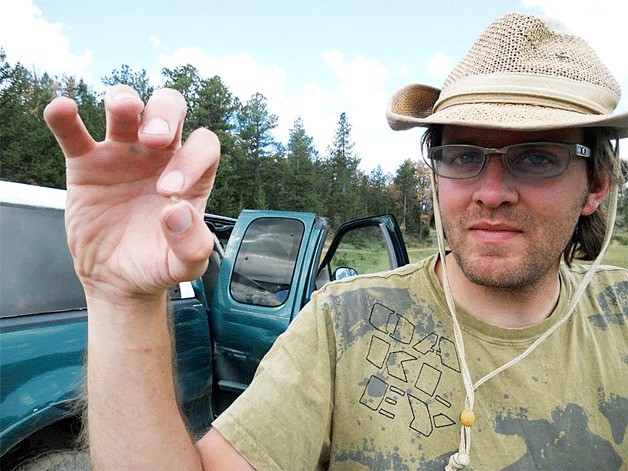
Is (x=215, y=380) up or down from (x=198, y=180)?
down

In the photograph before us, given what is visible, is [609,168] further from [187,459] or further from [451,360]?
[187,459]

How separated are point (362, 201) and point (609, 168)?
5253 cm

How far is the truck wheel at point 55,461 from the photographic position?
7.57ft

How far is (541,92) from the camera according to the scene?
1.32 meters

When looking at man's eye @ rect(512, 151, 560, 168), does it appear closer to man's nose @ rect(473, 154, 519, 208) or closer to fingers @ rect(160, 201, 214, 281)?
man's nose @ rect(473, 154, 519, 208)

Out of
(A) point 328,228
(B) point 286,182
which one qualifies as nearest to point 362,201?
(B) point 286,182

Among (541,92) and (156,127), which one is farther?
(541,92)

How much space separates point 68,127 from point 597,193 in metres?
1.56

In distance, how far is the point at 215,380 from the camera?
12.1 feet

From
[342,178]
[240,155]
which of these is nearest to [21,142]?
[240,155]

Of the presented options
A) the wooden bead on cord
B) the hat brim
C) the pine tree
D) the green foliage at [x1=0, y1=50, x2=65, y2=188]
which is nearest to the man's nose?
the hat brim

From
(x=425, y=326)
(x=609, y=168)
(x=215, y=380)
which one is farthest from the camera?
(x=215, y=380)

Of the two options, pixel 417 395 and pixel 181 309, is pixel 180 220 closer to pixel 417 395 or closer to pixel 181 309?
pixel 417 395

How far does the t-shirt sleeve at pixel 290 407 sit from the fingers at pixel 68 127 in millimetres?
686
